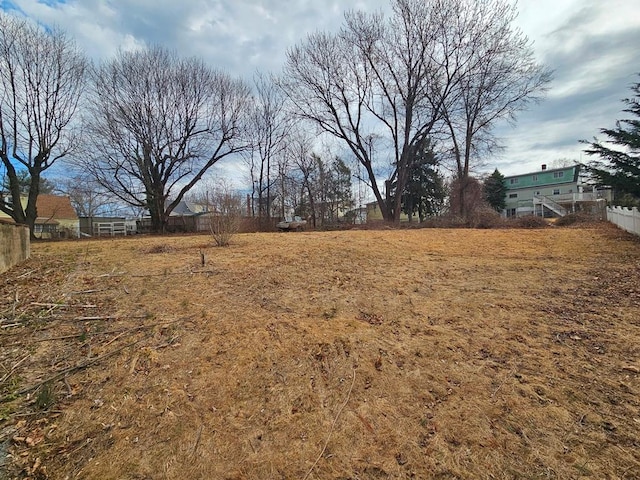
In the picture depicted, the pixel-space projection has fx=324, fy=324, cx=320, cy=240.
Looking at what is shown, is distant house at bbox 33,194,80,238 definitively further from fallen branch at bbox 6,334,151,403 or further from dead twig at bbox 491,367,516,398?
dead twig at bbox 491,367,516,398

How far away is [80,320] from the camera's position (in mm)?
3256

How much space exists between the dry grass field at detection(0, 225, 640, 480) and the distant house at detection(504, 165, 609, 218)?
98.3ft

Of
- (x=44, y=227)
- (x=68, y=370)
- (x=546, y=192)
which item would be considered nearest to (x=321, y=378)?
(x=68, y=370)

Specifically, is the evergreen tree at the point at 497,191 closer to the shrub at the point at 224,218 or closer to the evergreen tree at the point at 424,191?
the evergreen tree at the point at 424,191

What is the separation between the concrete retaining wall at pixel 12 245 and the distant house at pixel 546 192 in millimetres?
33813

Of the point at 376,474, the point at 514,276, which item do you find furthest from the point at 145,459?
the point at 514,276

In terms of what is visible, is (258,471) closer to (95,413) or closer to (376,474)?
(376,474)

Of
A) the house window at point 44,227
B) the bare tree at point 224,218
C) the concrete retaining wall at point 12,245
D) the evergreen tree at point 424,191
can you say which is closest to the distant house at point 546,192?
the evergreen tree at point 424,191

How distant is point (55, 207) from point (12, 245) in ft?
91.6

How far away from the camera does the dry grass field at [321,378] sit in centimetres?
171

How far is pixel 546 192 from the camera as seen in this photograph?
35844 millimetres

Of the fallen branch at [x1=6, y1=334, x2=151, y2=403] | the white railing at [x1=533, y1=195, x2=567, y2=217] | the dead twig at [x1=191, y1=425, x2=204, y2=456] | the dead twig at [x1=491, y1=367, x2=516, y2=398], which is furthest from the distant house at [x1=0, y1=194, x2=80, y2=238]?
the white railing at [x1=533, y1=195, x2=567, y2=217]

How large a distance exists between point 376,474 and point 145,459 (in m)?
1.24

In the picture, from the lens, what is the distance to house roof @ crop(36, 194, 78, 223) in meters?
26.6
